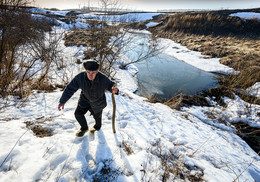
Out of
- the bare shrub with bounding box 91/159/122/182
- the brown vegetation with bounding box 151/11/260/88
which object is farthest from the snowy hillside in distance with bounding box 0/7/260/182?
the brown vegetation with bounding box 151/11/260/88

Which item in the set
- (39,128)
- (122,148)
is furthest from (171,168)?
(39,128)

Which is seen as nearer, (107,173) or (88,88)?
(107,173)

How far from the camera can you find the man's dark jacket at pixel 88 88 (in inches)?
75.7

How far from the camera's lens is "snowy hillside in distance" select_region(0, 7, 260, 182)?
160cm

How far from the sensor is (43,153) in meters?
1.74

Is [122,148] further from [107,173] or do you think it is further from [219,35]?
[219,35]

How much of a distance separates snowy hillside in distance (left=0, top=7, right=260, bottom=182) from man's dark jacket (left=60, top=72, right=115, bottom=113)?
0.74 m

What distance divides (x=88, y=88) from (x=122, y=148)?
1230mm

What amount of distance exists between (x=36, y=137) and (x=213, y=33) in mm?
21737

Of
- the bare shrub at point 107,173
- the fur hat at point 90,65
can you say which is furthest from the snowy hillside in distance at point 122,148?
the fur hat at point 90,65

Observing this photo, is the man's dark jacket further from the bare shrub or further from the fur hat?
the bare shrub

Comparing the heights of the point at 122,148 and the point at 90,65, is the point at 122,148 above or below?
below

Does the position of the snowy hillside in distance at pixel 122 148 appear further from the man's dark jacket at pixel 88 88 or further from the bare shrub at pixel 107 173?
the man's dark jacket at pixel 88 88

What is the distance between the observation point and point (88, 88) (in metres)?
1.95
